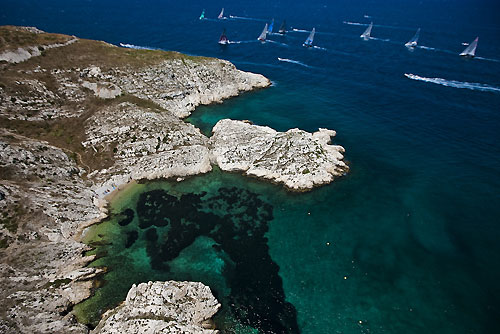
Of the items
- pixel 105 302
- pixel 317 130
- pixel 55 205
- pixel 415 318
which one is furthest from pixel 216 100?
pixel 415 318

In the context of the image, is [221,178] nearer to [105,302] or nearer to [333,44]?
[105,302]

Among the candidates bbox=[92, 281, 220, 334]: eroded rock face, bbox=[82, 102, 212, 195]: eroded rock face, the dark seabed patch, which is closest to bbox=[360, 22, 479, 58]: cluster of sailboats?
bbox=[82, 102, 212, 195]: eroded rock face

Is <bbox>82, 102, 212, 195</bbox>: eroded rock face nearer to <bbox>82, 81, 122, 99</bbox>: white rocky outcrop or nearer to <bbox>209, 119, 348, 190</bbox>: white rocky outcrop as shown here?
<bbox>82, 81, 122, 99</bbox>: white rocky outcrop

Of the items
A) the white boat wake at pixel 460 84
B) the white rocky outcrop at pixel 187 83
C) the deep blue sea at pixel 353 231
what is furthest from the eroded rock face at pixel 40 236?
the white boat wake at pixel 460 84

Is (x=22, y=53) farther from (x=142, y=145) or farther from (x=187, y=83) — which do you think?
(x=187, y=83)

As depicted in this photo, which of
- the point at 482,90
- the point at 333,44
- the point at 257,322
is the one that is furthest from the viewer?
the point at 333,44
